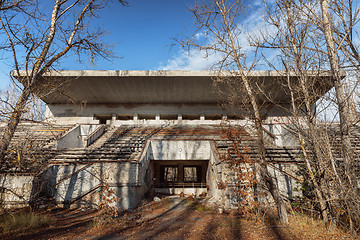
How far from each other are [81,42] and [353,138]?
1685cm

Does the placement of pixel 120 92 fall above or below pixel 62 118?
above

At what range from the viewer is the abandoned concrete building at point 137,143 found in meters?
7.82

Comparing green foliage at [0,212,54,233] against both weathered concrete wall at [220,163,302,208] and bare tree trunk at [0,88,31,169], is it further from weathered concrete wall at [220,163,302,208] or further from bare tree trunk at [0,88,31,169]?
weathered concrete wall at [220,163,302,208]

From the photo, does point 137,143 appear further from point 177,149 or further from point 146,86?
point 146,86

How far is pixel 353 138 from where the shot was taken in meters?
12.3

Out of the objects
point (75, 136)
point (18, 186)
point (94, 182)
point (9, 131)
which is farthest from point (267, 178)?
point (75, 136)

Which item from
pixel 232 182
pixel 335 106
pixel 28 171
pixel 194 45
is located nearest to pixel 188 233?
pixel 232 182

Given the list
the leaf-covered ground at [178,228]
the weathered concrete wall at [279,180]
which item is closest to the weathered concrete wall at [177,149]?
the weathered concrete wall at [279,180]

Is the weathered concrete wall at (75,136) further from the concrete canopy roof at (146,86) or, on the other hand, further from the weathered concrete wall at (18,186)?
the weathered concrete wall at (18,186)

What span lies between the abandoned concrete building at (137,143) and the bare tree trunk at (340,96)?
0.34 metres

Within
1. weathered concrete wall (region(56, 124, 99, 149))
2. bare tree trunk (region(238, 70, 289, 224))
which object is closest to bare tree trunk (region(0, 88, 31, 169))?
bare tree trunk (region(238, 70, 289, 224))

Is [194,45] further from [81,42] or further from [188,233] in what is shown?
[188,233]

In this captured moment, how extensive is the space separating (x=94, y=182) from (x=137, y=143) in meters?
4.18

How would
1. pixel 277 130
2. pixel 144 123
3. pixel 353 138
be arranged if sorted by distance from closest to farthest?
pixel 353 138 → pixel 277 130 → pixel 144 123
